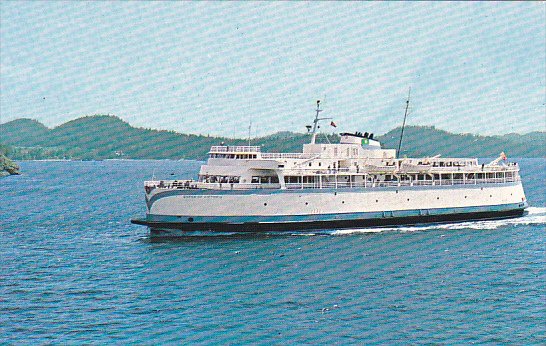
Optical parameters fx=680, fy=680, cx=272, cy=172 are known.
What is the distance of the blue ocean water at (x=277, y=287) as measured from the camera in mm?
26406

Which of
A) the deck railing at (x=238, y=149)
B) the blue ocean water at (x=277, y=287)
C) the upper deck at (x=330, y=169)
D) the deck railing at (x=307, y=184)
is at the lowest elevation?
the blue ocean water at (x=277, y=287)

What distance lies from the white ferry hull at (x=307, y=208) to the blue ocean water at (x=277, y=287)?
1.08 meters

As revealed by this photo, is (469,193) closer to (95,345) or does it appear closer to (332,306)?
(332,306)

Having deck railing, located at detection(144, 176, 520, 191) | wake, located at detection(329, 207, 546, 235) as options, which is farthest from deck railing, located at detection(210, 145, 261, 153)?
wake, located at detection(329, 207, 546, 235)

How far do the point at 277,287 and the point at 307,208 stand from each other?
15682 mm

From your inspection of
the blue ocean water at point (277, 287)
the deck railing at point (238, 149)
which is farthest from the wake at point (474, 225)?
the deck railing at point (238, 149)

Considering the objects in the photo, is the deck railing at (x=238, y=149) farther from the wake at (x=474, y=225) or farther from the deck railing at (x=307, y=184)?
the wake at (x=474, y=225)

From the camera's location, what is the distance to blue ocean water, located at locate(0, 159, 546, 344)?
86.6 feet

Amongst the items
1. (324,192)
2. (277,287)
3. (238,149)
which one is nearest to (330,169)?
(324,192)

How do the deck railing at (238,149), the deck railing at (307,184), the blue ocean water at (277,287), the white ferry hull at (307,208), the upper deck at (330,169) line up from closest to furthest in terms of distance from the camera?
1. the blue ocean water at (277,287)
2. the white ferry hull at (307,208)
3. the deck railing at (307,184)
4. the upper deck at (330,169)
5. the deck railing at (238,149)

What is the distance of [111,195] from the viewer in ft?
309

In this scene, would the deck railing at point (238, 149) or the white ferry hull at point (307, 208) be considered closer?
the white ferry hull at point (307, 208)

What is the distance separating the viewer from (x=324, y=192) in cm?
4894

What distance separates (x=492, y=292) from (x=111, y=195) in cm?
7009
